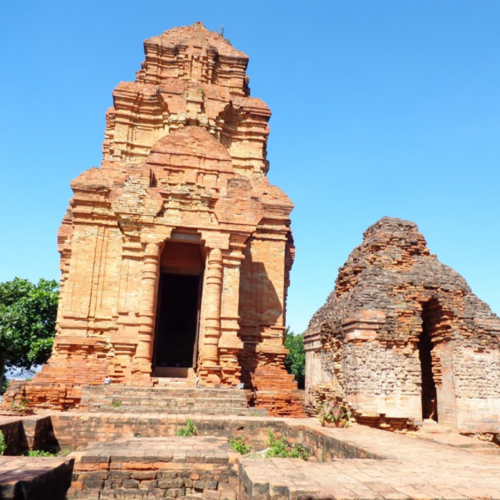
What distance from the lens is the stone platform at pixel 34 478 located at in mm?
3908

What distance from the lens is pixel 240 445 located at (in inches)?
363

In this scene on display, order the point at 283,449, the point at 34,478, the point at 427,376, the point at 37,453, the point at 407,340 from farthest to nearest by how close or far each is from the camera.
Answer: the point at 427,376, the point at 407,340, the point at 283,449, the point at 37,453, the point at 34,478

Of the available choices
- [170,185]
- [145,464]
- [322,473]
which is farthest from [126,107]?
[322,473]

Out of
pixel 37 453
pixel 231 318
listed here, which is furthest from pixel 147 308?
pixel 37 453

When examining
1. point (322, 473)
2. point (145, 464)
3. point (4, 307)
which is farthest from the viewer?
point (4, 307)

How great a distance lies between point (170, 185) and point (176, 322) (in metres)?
7.12

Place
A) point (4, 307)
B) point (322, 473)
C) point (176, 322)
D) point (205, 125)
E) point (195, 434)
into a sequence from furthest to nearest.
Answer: point (4, 307) < point (176, 322) < point (205, 125) < point (195, 434) < point (322, 473)

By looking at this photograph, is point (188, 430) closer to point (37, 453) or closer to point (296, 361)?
point (37, 453)

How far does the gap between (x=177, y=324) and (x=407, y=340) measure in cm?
1014

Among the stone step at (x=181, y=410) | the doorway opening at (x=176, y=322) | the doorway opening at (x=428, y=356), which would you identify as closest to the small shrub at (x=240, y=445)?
the stone step at (x=181, y=410)

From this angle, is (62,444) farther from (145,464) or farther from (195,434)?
(145,464)

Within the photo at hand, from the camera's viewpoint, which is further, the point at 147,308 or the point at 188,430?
the point at 147,308

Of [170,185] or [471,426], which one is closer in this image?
[471,426]

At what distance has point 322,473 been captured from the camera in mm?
4988
